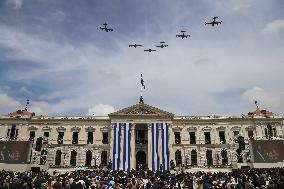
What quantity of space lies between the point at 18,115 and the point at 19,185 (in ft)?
148

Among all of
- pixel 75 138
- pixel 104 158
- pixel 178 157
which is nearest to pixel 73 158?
pixel 75 138

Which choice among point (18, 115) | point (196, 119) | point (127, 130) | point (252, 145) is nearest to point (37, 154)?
point (18, 115)

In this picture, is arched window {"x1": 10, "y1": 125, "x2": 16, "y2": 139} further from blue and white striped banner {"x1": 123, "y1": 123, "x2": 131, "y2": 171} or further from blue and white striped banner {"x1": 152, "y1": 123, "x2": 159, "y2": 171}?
blue and white striped banner {"x1": 152, "y1": 123, "x2": 159, "y2": 171}

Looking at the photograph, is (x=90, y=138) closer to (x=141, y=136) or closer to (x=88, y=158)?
(x=88, y=158)

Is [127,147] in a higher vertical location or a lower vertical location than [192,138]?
lower

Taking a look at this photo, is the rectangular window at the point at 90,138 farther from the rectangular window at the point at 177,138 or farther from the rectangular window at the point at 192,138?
the rectangular window at the point at 192,138

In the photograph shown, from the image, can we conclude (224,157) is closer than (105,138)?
Yes

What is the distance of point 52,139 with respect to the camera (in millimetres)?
55562

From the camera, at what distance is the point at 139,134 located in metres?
56.1

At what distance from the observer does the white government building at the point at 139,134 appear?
173 ft

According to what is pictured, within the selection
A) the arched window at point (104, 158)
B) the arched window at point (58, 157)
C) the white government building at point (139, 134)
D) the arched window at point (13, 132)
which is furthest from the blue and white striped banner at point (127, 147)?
the arched window at point (13, 132)

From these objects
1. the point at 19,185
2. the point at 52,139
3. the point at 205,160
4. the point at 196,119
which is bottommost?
the point at 19,185

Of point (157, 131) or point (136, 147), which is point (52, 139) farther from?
point (157, 131)

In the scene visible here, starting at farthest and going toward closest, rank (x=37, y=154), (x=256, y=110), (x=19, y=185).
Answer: (x=256, y=110), (x=37, y=154), (x=19, y=185)
